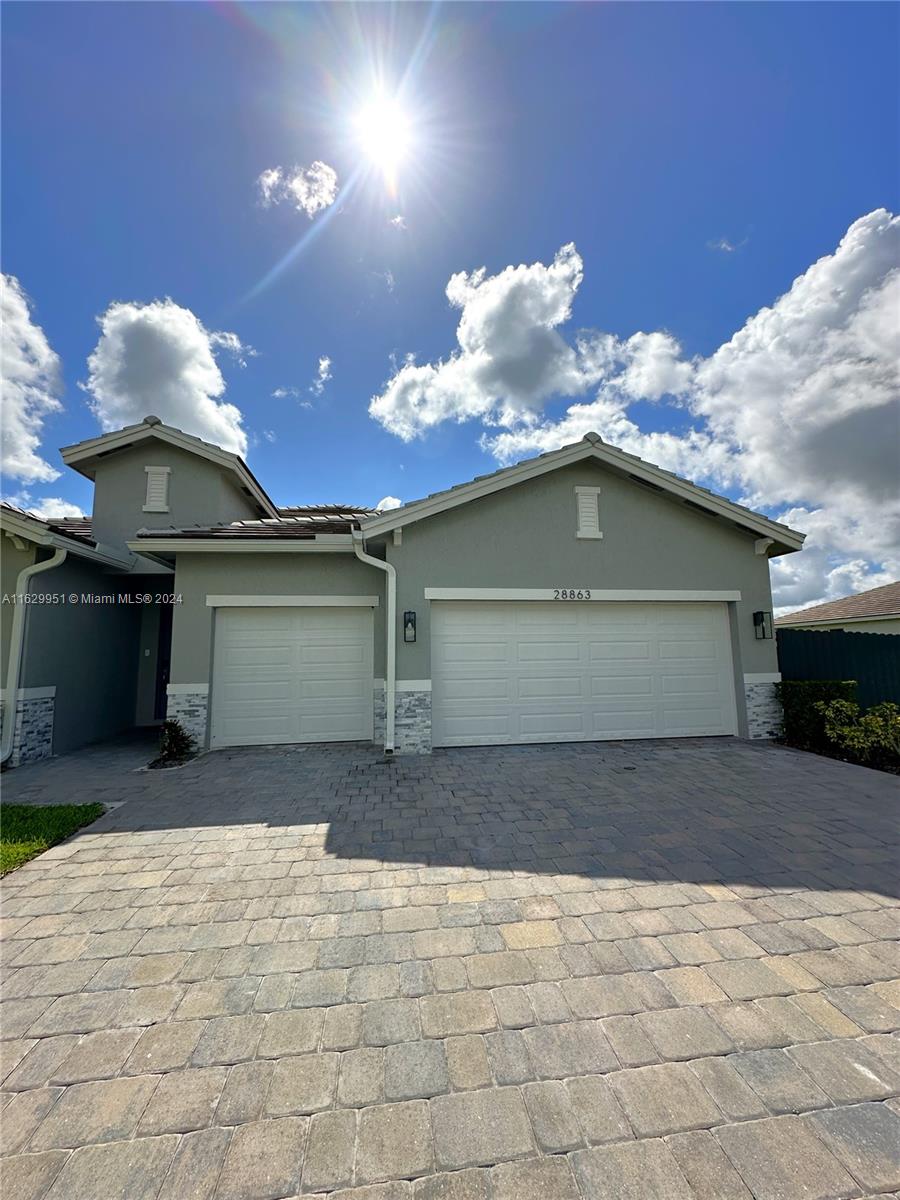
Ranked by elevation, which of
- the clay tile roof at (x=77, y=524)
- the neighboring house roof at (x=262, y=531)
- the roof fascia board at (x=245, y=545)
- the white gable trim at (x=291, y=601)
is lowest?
the white gable trim at (x=291, y=601)

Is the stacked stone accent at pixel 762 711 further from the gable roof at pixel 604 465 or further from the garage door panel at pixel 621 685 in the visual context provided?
the gable roof at pixel 604 465

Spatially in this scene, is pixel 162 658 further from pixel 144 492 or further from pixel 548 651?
pixel 548 651

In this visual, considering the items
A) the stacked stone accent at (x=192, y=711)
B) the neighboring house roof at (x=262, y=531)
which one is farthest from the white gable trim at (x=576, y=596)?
the stacked stone accent at (x=192, y=711)

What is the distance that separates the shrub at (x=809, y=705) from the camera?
769 cm

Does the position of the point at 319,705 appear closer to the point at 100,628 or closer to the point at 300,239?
the point at 100,628

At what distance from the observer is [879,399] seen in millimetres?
11070

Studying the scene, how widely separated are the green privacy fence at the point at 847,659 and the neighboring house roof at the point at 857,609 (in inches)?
340

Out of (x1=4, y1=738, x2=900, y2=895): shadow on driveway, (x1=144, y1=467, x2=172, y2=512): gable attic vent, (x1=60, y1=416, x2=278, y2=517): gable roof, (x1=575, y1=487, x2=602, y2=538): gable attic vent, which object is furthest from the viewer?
(x1=144, y1=467, x2=172, y2=512): gable attic vent

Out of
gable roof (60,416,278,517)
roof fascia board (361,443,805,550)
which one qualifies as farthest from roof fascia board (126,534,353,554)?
gable roof (60,416,278,517)

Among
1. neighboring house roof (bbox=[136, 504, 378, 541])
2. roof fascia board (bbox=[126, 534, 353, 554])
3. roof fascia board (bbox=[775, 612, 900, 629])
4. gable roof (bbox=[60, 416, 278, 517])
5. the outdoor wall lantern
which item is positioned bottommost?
the outdoor wall lantern

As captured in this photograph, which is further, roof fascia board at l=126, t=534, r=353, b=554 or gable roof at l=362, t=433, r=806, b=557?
roof fascia board at l=126, t=534, r=353, b=554

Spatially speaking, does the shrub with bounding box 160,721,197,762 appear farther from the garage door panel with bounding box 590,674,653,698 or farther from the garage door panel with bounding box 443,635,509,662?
the garage door panel with bounding box 590,674,653,698

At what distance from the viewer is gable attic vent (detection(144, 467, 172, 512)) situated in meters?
10.9

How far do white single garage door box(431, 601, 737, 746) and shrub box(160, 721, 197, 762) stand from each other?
4.04 meters
